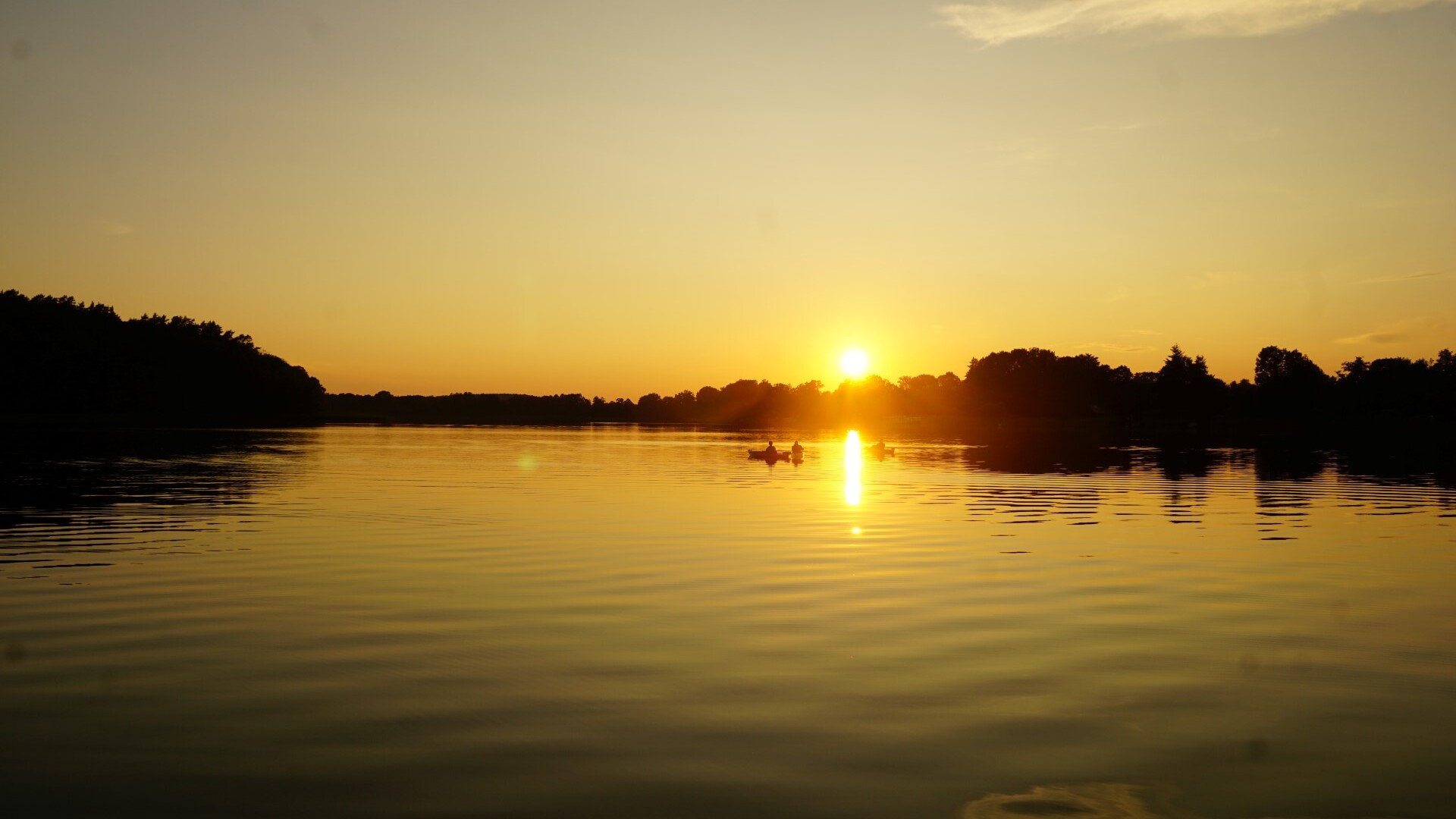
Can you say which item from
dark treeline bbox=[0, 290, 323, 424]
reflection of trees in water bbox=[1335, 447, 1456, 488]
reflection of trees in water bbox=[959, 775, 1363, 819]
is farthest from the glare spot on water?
dark treeline bbox=[0, 290, 323, 424]

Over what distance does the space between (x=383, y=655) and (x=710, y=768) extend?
6299mm

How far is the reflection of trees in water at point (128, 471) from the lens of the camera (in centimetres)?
3775

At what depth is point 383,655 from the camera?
14398 mm

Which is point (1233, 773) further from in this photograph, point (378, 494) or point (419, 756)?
point (378, 494)

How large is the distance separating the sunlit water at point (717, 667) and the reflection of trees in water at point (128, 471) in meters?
4.64

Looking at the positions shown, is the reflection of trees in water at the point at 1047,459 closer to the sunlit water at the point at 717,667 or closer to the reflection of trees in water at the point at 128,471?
the sunlit water at the point at 717,667

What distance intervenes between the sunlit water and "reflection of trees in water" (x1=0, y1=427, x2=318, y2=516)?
4.64 metres

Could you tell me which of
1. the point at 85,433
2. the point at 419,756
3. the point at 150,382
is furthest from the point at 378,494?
the point at 150,382

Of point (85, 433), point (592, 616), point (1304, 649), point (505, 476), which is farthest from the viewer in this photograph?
point (85, 433)

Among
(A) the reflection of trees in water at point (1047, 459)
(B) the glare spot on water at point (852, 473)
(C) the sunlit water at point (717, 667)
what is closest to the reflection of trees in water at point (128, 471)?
(C) the sunlit water at point (717, 667)

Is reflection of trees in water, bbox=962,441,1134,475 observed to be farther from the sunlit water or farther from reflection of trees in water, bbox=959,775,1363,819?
reflection of trees in water, bbox=959,775,1363,819

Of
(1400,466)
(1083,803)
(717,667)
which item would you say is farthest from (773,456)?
(1083,803)

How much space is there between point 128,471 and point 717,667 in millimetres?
48640

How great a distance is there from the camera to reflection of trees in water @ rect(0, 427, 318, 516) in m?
37.8
